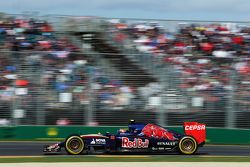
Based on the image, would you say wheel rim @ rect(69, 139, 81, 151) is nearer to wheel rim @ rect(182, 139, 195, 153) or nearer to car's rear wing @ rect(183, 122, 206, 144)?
wheel rim @ rect(182, 139, 195, 153)

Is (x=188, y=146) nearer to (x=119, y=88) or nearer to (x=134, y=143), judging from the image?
(x=134, y=143)

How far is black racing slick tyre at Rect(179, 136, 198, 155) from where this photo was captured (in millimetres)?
13258

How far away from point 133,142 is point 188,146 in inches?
54.6

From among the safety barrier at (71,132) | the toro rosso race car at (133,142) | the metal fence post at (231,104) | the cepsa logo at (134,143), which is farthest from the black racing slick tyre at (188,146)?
the metal fence post at (231,104)

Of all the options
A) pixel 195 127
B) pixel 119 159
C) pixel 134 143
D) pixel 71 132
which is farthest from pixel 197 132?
pixel 71 132

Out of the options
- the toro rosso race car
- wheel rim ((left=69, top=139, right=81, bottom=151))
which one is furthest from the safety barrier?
wheel rim ((left=69, top=139, right=81, bottom=151))

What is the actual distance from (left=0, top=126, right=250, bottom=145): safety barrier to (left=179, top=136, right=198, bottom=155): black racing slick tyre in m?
4.72

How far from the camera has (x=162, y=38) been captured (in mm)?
20359

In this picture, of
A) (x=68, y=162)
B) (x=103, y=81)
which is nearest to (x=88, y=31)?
(x=103, y=81)

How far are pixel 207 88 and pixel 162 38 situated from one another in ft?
11.4

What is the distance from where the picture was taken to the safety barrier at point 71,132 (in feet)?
57.2

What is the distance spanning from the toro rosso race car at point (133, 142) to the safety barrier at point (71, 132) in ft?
14.9

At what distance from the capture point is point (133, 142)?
13.0 meters

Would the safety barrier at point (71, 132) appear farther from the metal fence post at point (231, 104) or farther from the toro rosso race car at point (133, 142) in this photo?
the toro rosso race car at point (133, 142)
